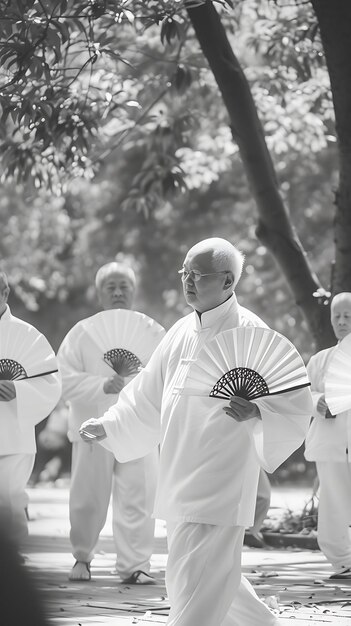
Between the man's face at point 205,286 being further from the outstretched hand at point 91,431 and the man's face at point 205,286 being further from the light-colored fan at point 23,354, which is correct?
the light-colored fan at point 23,354

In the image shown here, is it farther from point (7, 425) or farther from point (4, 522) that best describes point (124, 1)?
point (4, 522)

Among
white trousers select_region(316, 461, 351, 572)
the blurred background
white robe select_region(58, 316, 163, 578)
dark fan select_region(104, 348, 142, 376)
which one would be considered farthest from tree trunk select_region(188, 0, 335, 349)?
white robe select_region(58, 316, 163, 578)

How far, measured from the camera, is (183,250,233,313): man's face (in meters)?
5.87

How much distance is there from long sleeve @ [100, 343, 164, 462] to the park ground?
0.71 meters

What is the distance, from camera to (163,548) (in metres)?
11.2

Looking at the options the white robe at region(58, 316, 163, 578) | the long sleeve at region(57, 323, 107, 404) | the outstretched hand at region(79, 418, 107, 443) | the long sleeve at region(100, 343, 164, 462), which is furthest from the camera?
the long sleeve at region(57, 323, 107, 404)

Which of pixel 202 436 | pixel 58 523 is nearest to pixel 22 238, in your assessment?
pixel 58 523

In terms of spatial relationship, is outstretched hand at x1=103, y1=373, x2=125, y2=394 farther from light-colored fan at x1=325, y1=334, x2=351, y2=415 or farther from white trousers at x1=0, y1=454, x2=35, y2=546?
light-colored fan at x1=325, y1=334, x2=351, y2=415

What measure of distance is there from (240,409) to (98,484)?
3.55 metres

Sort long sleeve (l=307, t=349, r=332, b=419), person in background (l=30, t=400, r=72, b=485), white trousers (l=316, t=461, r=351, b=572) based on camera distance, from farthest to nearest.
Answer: person in background (l=30, t=400, r=72, b=485) → long sleeve (l=307, t=349, r=332, b=419) → white trousers (l=316, t=461, r=351, b=572)

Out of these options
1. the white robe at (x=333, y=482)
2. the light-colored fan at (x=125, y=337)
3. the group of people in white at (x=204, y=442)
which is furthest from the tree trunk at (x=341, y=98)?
the group of people in white at (x=204, y=442)

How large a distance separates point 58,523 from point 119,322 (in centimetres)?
470

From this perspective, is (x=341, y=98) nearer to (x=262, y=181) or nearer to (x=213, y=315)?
(x=262, y=181)

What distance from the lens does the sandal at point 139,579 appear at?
8.39 metres
